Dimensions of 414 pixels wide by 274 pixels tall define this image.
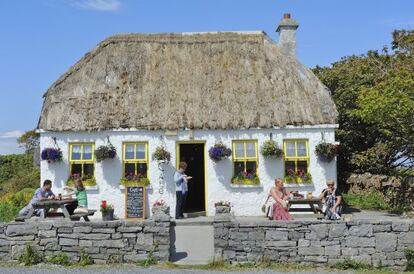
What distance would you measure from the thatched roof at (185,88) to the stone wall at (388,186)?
3.53m

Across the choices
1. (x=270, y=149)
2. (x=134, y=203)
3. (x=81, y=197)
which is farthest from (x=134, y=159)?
(x=270, y=149)

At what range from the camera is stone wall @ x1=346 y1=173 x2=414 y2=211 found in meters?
17.4

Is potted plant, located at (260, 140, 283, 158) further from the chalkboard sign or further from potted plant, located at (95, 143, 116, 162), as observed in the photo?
potted plant, located at (95, 143, 116, 162)

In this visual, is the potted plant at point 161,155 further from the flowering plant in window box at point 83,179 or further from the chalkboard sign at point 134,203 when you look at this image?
the flowering plant in window box at point 83,179

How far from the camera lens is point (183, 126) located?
17078 millimetres

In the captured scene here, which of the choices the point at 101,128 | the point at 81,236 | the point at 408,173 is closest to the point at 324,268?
the point at 81,236

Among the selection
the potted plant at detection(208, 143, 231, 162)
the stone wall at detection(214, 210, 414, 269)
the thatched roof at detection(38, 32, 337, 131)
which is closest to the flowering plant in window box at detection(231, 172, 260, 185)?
the potted plant at detection(208, 143, 231, 162)

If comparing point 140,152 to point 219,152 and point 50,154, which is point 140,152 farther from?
point 50,154

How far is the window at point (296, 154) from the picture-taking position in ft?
56.5

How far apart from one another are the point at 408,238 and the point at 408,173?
10753mm

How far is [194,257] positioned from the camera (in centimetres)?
1110

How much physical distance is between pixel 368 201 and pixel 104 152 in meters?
9.66

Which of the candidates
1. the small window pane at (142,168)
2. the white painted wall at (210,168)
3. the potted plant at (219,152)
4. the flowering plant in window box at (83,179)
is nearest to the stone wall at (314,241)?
the potted plant at (219,152)

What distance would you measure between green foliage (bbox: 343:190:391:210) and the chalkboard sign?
7.89 m
